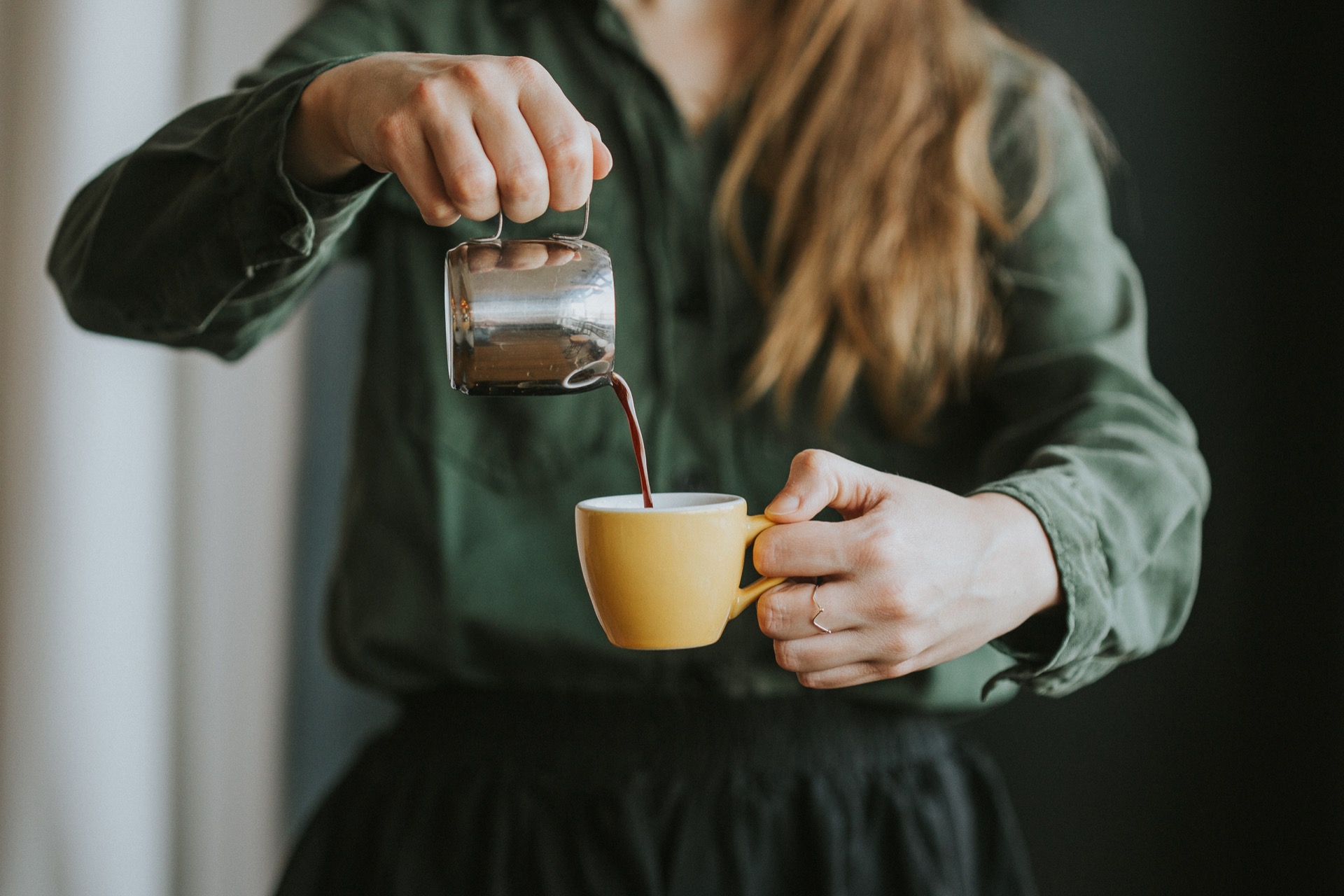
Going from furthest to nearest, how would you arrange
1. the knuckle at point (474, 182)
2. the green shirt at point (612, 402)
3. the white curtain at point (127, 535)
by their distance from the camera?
the white curtain at point (127, 535)
the green shirt at point (612, 402)
the knuckle at point (474, 182)

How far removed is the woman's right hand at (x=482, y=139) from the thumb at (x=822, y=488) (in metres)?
0.13

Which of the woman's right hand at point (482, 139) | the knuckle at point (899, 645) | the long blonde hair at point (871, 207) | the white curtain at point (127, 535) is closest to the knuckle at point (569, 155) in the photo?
the woman's right hand at point (482, 139)

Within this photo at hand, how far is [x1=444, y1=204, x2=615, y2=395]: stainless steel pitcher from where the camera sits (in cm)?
38

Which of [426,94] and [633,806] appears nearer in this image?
[426,94]

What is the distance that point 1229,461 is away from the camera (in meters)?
1.09

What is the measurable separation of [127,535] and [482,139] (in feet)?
2.94

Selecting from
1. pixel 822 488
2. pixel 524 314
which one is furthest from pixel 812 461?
pixel 524 314

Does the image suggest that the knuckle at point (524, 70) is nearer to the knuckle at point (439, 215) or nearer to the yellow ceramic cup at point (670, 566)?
the knuckle at point (439, 215)

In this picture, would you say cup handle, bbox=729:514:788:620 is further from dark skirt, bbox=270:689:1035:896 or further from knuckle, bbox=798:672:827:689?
dark skirt, bbox=270:689:1035:896

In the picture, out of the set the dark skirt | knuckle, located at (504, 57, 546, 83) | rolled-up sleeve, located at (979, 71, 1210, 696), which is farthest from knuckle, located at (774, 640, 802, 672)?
the dark skirt

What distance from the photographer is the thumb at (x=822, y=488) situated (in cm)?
40

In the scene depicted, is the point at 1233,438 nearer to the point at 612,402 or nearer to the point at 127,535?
the point at 612,402

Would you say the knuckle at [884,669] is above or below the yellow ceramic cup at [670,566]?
below

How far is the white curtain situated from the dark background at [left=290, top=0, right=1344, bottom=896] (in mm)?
840
